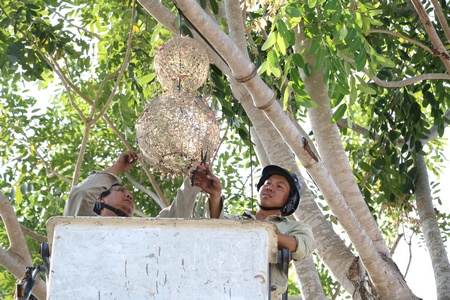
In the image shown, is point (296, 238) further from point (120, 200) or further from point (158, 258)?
point (120, 200)

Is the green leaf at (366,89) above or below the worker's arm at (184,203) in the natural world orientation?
above

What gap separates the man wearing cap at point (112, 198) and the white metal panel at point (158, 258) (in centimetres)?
138

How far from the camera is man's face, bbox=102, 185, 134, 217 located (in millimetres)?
5273

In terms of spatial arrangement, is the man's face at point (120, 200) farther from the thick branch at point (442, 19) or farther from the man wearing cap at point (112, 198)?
the thick branch at point (442, 19)

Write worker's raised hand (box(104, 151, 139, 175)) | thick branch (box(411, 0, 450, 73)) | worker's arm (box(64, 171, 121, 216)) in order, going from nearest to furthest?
worker's arm (box(64, 171, 121, 216)) < worker's raised hand (box(104, 151, 139, 175)) < thick branch (box(411, 0, 450, 73))

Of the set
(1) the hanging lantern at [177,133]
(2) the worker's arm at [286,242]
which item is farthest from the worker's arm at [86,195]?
(2) the worker's arm at [286,242]

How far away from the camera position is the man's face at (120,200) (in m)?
5.27

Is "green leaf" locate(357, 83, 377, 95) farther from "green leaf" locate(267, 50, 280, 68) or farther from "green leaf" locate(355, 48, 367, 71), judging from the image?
"green leaf" locate(267, 50, 280, 68)


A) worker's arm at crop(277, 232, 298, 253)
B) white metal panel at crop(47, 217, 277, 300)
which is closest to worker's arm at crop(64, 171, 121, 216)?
worker's arm at crop(277, 232, 298, 253)

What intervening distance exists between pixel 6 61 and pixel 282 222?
4.03 meters

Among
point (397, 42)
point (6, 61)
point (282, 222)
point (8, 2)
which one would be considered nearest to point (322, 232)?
point (282, 222)

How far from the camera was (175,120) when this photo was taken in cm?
518

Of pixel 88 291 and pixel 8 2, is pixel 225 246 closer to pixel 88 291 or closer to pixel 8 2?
pixel 88 291

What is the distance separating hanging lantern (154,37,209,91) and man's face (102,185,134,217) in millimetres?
595
